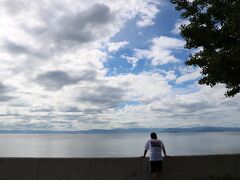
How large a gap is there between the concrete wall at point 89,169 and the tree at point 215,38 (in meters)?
3.23

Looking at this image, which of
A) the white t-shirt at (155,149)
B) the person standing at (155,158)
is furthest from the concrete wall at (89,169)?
the white t-shirt at (155,149)

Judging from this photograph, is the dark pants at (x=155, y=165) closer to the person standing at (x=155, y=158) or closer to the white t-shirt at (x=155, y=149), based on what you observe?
the person standing at (x=155, y=158)

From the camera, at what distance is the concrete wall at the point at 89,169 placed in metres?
12.8

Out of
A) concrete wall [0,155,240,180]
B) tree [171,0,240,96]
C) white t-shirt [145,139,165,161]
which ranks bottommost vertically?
concrete wall [0,155,240,180]

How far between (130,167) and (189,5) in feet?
20.1

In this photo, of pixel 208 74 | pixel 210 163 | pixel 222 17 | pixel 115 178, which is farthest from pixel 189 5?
pixel 115 178

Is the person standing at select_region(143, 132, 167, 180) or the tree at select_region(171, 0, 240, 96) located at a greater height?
the tree at select_region(171, 0, 240, 96)

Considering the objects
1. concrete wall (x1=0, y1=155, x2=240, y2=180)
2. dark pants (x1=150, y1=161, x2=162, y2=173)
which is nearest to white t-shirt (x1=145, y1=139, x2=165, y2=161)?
dark pants (x1=150, y1=161, x2=162, y2=173)

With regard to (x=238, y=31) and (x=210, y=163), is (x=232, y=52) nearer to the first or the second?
(x=238, y=31)

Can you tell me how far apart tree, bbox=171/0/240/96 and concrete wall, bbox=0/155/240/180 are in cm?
323

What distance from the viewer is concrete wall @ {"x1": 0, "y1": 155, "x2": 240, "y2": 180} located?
12812 mm

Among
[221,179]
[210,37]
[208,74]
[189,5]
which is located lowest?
[221,179]

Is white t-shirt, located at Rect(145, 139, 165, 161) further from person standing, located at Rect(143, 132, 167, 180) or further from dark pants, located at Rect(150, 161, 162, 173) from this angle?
dark pants, located at Rect(150, 161, 162, 173)

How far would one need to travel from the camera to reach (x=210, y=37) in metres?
13.4
